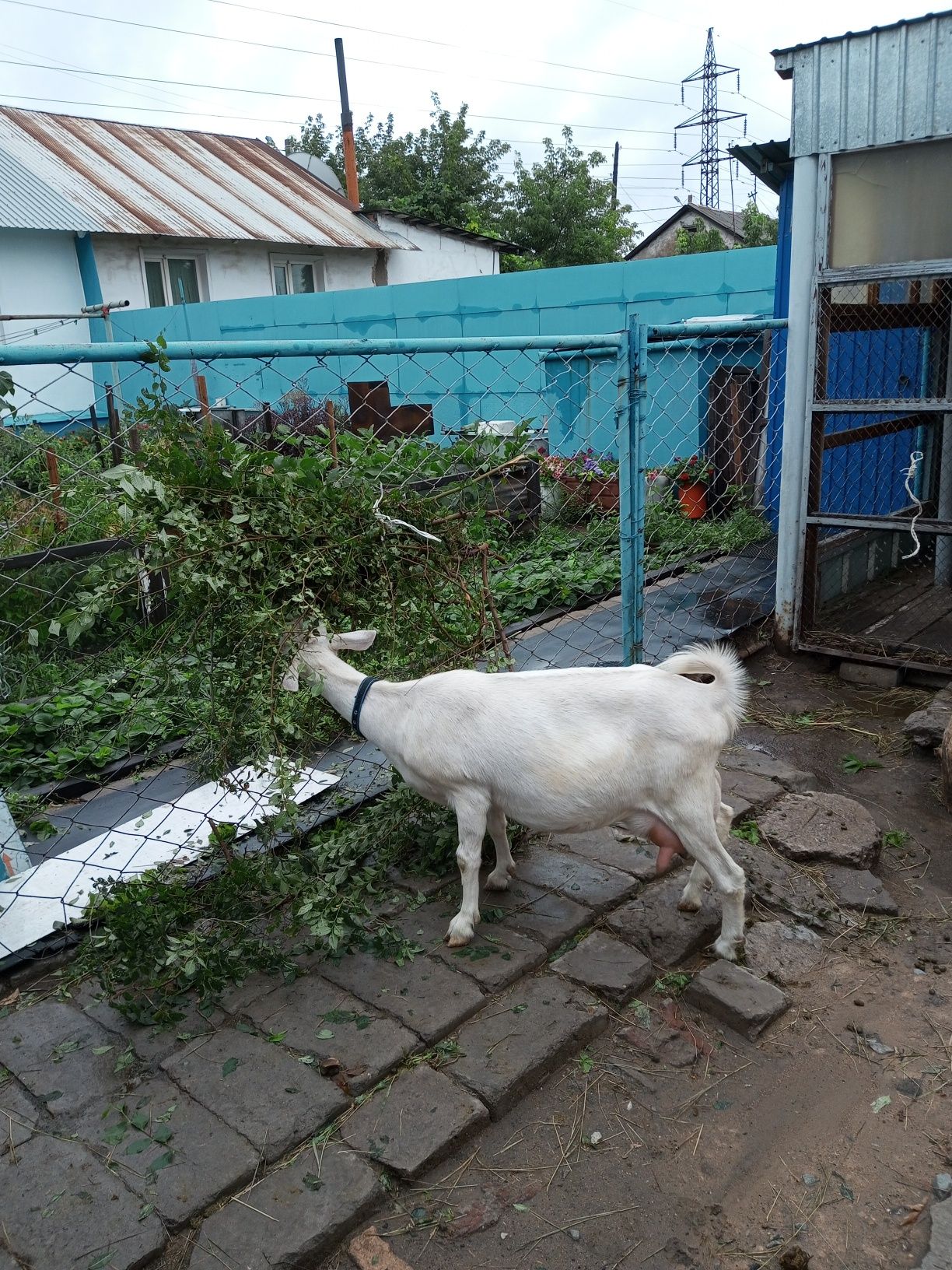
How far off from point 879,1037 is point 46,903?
266cm

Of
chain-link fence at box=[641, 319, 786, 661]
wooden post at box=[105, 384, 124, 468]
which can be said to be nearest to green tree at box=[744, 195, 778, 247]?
chain-link fence at box=[641, 319, 786, 661]

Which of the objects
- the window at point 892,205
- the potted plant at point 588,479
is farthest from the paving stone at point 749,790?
the potted plant at point 588,479

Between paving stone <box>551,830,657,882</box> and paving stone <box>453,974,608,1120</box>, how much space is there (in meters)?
0.70

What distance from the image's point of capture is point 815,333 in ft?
16.3

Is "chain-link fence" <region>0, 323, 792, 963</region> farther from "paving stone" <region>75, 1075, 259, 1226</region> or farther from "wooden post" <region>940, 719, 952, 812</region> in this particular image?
"wooden post" <region>940, 719, 952, 812</region>

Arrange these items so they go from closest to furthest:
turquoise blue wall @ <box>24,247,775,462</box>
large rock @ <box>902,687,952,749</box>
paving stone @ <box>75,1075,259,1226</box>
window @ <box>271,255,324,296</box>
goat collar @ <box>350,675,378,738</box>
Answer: paving stone @ <box>75,1075,259,1226</box> < goat collar @ <box>350,675,378,738</box> < large rock @ <box>902,687,952,749</box> < turquoise blue wall @ <box>24,247,775,462</box> < window @ <box>271,255,324,296</box>

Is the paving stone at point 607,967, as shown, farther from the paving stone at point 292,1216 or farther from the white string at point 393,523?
the white string at point 393,523

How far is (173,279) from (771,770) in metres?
17.5

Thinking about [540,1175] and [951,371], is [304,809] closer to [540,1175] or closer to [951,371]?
[540,1175]

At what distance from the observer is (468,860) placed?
2896mm

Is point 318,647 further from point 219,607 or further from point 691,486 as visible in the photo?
point 691,486

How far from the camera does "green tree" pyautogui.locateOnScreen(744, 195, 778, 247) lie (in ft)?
77.7

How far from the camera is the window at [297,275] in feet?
63.8

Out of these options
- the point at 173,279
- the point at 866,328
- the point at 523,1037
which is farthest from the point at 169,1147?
the point at 173,279
